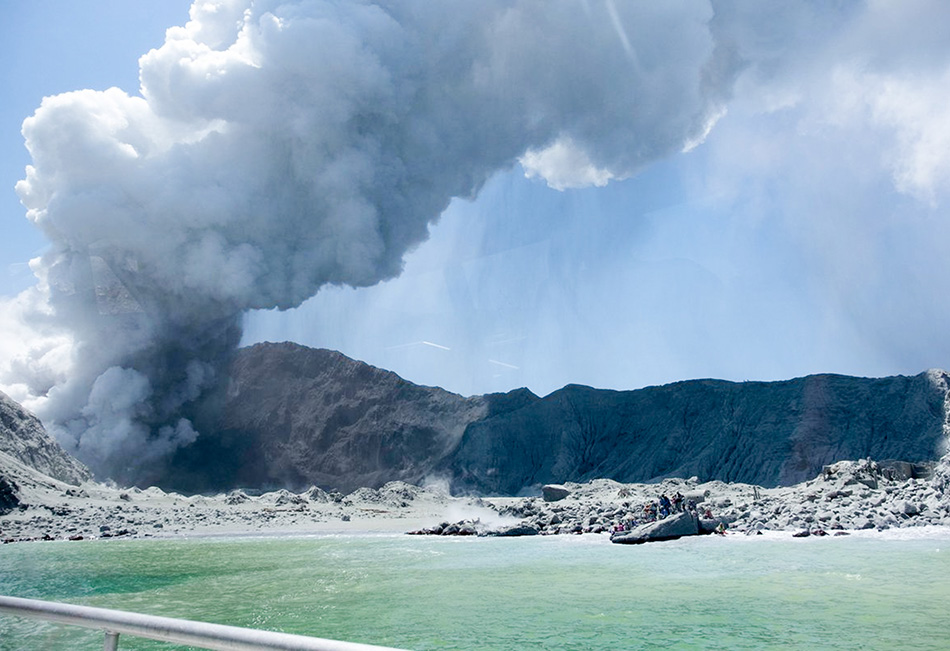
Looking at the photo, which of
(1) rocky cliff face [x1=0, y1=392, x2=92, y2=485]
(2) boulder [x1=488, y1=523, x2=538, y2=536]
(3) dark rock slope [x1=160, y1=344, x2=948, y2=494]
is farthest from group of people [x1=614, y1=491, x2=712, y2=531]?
(1) rocky cliff face [x1=0, y1=392, x2=92, y2=485]

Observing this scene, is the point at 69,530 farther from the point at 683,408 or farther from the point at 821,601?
the point at 683,408

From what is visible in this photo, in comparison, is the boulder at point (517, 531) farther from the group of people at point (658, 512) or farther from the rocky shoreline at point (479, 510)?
the group of people at point (658, 512)

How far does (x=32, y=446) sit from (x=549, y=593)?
60.6 metres

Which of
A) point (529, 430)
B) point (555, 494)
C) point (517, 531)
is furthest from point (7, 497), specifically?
point (529, 430)

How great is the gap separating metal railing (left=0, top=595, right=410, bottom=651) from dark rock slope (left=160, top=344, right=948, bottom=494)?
82228 mm

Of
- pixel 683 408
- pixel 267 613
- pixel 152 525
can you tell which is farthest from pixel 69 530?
pixel 683 408

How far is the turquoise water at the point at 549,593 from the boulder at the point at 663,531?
1106mm

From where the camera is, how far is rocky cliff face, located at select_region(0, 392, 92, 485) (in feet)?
194

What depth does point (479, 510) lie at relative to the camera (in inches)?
2217

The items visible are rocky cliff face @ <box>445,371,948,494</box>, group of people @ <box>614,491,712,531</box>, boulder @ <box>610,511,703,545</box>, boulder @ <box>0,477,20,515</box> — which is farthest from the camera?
rocky cliff face @ <box>445,371,948,494</box>

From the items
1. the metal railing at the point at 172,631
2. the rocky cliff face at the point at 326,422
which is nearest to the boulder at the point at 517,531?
the metal railing at the point at 172,631

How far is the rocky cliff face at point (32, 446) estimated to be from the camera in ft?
194

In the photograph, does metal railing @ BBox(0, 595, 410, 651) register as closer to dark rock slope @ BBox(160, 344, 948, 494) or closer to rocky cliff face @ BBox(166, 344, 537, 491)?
dark rock slope @ BBox(160, 344, 948, 494)

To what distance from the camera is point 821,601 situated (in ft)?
41.2
